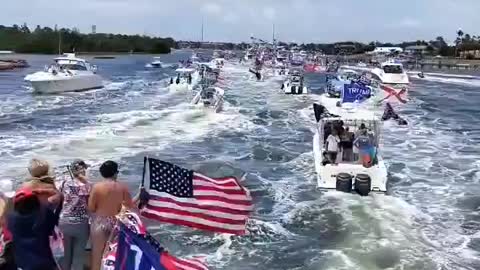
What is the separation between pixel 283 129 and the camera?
1430 inches

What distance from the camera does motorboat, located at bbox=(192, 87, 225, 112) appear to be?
4277cm

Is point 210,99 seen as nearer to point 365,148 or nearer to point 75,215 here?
point 365,148

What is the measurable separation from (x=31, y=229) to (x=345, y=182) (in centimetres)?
1314

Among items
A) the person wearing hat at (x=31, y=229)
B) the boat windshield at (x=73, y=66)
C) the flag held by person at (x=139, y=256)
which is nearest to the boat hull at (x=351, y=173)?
the person wearing hat at (x=31, y=229)

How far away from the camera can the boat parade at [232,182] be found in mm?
7957

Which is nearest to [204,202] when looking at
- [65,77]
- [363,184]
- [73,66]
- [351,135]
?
[363,184]

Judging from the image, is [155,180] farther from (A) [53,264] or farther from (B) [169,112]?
(B) [169,112]

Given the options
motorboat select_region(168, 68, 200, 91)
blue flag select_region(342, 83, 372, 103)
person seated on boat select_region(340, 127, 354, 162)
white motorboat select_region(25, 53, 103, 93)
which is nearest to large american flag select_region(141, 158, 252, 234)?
person seated on boat select_region(340, 127, 354, 162)

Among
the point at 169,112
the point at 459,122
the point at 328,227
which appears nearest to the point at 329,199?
the point at 328,227

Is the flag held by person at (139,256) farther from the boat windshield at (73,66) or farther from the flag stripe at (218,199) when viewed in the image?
the boat windshield at (73,66)

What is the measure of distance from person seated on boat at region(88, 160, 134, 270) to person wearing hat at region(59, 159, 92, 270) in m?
0.24

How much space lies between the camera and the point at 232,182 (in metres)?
9.25

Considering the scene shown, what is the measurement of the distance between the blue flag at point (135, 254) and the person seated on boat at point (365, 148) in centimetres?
1423

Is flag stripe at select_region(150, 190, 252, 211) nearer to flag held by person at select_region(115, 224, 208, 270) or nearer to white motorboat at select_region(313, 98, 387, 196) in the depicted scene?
flag held by person at select_region(115, 224, 208, 270)
